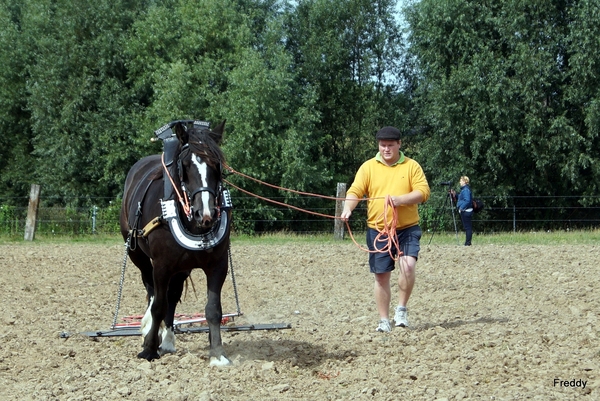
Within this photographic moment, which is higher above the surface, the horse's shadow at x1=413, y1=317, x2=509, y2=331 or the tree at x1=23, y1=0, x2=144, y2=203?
the tree at x1=23, y1=0, x2=144, y2=203

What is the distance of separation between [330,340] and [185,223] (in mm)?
1783

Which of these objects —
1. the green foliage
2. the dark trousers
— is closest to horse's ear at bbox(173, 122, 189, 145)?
the dark trousers

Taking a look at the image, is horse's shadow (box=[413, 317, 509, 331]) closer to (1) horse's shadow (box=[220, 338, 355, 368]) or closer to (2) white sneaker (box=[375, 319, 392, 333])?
(2) white sneaker (box=[375, 319, 392, 333])

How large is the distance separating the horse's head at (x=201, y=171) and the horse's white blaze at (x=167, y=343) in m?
1.29

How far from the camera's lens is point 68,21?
32.1 metres

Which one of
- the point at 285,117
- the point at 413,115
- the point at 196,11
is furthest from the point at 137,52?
the point at 413,115

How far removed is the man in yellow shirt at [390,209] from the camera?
7.12m

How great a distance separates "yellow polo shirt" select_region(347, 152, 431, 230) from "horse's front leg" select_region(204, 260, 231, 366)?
170cm

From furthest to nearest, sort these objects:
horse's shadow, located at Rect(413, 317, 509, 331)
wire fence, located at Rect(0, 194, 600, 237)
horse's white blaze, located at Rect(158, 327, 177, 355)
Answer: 1. wire fence, located at Rect(0, 194, 600, 237)
2. horse's shadow, located at Rect(413, 317, 509, 331)
3. horse's white blaze, located at Rect(158, 327, 177, 355)

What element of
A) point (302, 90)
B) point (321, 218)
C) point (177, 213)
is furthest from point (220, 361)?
point (302, 90)

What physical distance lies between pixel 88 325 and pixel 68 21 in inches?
1038

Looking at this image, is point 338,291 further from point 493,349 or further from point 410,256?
point 493,349

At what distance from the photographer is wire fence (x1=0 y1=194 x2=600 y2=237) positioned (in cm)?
2302

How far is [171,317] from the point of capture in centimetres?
676
